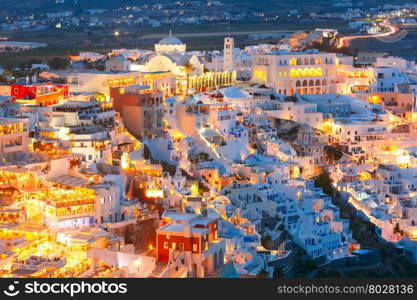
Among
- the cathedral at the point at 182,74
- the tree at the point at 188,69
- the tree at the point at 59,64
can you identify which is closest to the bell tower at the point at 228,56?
the cathedral at the point at 182,74

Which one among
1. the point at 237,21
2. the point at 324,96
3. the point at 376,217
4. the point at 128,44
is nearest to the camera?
the point at 376,217

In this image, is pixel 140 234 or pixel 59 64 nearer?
pixel 140 234

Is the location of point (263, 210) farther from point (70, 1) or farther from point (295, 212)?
point (70, 1)

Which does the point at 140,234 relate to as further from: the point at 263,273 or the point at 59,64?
the point at 59,64

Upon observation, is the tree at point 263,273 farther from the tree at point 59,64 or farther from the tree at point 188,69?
the tree at point 59,64

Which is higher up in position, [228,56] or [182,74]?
[182,74]

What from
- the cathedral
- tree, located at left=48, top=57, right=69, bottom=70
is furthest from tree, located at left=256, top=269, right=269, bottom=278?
tree, located at left=48, top=57, right=69, bottom=70

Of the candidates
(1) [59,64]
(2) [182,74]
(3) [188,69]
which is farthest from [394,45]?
(3) [188,69]

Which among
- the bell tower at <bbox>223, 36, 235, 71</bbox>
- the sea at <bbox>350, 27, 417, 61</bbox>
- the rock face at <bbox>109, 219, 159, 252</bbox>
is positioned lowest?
the sea at <bbox>350, 27, 417, 61</bbox>

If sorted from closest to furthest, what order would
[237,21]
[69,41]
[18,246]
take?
[18,246], [69,41], [237,21]

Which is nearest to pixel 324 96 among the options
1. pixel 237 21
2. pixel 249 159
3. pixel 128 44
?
pixel 249 159

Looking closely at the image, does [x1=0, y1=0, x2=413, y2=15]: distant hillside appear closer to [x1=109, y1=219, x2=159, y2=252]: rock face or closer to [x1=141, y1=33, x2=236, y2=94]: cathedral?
[x1=141, y1=33, x2=236, y2=94]: cathedral
